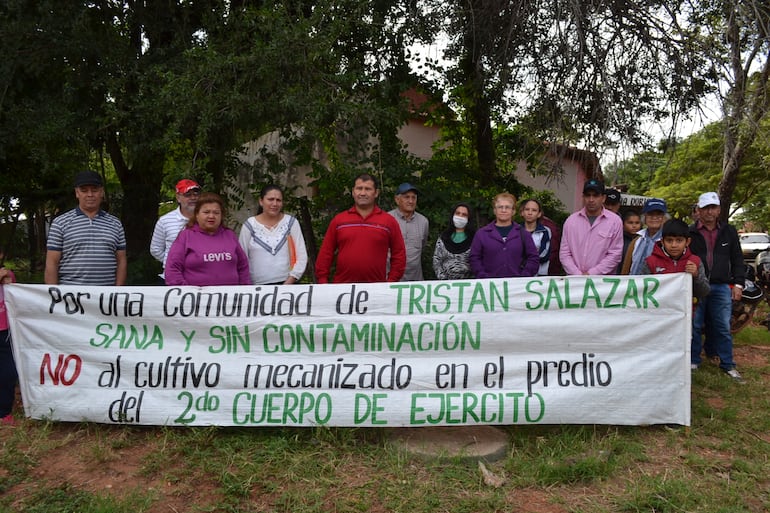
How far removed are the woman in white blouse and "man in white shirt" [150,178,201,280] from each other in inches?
20.0

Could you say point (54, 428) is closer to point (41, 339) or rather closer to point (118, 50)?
point (41, 339)

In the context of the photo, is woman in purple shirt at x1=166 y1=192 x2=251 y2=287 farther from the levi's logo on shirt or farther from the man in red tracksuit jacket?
the man in red tracksuit jacket

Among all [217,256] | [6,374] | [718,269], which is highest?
[217,256]

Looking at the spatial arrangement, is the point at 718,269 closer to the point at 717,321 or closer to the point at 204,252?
the point at 717,321

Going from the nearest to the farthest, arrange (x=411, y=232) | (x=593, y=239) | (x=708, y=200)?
(x=593, y=239) → (x=708, y=200) → (x=411, y=232)

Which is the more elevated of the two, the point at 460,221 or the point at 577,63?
the point at 577,63

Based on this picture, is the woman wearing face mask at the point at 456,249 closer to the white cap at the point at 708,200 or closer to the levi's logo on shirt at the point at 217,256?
the levi's logo on shirt at the point at 217,256

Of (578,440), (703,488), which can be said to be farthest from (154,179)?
(703,488)

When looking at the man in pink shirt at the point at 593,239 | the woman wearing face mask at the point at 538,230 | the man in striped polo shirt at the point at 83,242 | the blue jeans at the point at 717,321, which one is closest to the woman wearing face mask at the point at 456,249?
the woman wearing face mask at the point at 538,230

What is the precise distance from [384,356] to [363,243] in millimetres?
907

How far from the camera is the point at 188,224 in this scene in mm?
4266

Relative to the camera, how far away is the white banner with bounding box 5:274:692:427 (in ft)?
12.6

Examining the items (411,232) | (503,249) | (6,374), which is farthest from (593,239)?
(6,374)

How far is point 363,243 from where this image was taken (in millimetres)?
4383
